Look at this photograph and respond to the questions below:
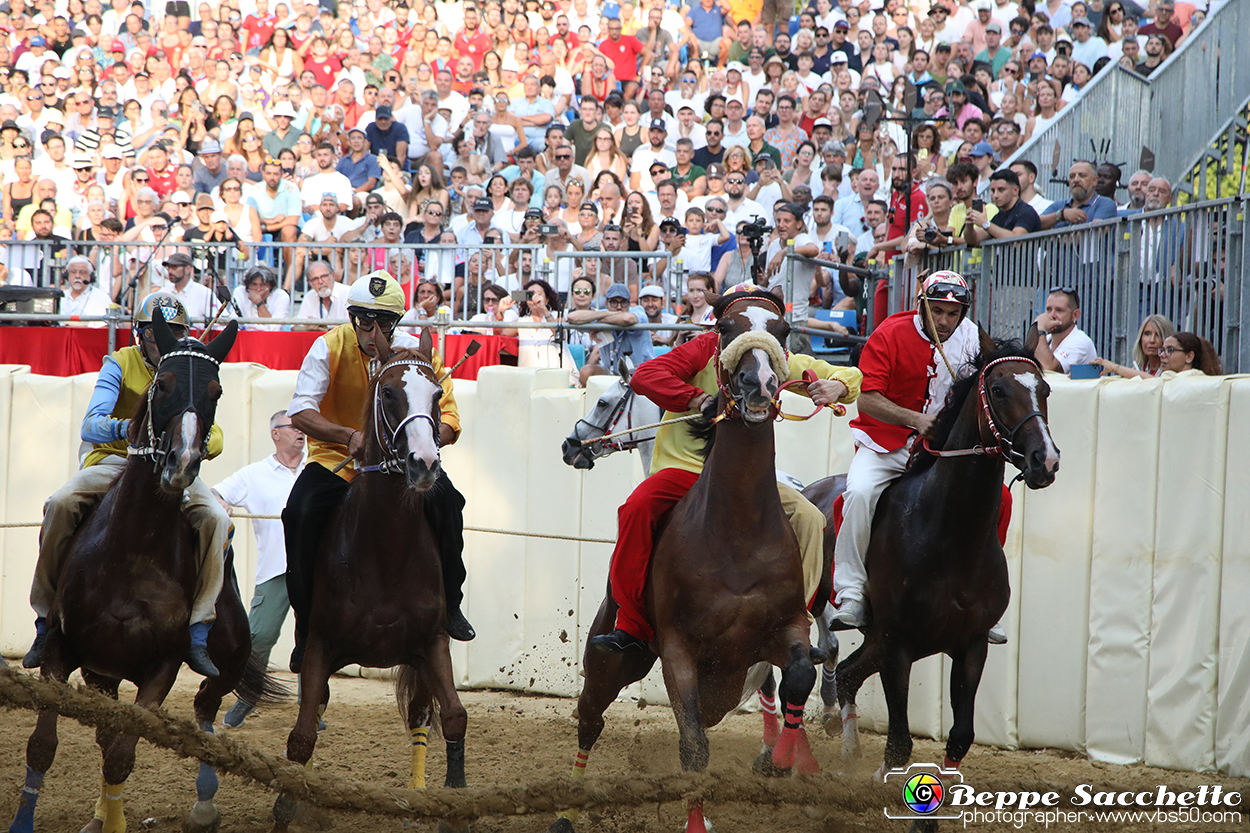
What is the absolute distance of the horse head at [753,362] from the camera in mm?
5258

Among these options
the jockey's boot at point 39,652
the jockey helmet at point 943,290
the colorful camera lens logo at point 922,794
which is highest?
the jockey helmet at point 943,290

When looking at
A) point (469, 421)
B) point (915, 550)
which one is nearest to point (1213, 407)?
point (915, 550)

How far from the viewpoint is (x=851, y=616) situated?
6410mm

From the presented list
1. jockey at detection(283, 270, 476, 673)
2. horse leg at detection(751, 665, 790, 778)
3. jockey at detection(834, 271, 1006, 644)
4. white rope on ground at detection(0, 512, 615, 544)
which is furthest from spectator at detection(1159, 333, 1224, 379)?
jockey at detection(283, 270, 476, 673)

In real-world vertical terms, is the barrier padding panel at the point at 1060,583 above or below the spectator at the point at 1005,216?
below

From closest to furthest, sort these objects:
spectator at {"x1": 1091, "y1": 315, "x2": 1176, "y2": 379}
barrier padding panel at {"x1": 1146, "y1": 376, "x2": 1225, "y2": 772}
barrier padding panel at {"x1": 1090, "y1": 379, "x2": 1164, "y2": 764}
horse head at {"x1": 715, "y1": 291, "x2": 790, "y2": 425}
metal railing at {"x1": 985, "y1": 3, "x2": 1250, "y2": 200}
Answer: horse head at {"x1": 715, "y1": 291, "x2": 790, "y2": 425}
barrier padding panel at {"x1": 1146, "y1": 376, "x2": 1225, "y2": 772}
barrier padding panel at {"x1": 1090, "y1": 379, "x2": 1164, "y2": 764}
spectator at {"x1": 1091, "y1": 315, "x2": 1176, "y2": 379}
metal railing at {"x1": 985, "y1": 3, "x2": 1250, "y2": 200}

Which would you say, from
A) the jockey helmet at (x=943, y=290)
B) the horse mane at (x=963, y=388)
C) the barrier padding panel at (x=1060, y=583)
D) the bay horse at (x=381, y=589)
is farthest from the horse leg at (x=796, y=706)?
the jockey helmet at (x=943, y=290)

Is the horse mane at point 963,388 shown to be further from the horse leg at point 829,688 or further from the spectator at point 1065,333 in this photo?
the spectator at point 1065,333


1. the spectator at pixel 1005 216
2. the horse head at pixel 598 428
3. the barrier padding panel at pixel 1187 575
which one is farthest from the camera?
the spectator at pixel 1005 216

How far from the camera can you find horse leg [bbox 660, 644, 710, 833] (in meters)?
5.39

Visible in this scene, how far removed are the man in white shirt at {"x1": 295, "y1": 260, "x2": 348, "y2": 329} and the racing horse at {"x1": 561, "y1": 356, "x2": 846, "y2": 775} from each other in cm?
561

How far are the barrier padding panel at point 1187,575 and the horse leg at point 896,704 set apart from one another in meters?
2.01

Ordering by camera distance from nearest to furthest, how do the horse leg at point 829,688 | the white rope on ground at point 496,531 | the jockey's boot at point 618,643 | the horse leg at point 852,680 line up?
the jockey's boot at point 618,643
the horse leg at point 852,680
the horse leg at point 829,688
the white rope on ground at point 496,531

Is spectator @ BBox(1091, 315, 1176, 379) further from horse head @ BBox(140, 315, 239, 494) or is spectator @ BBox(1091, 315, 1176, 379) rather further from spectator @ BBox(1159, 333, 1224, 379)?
horse head @ BBox(140, 315, 239, 494)
